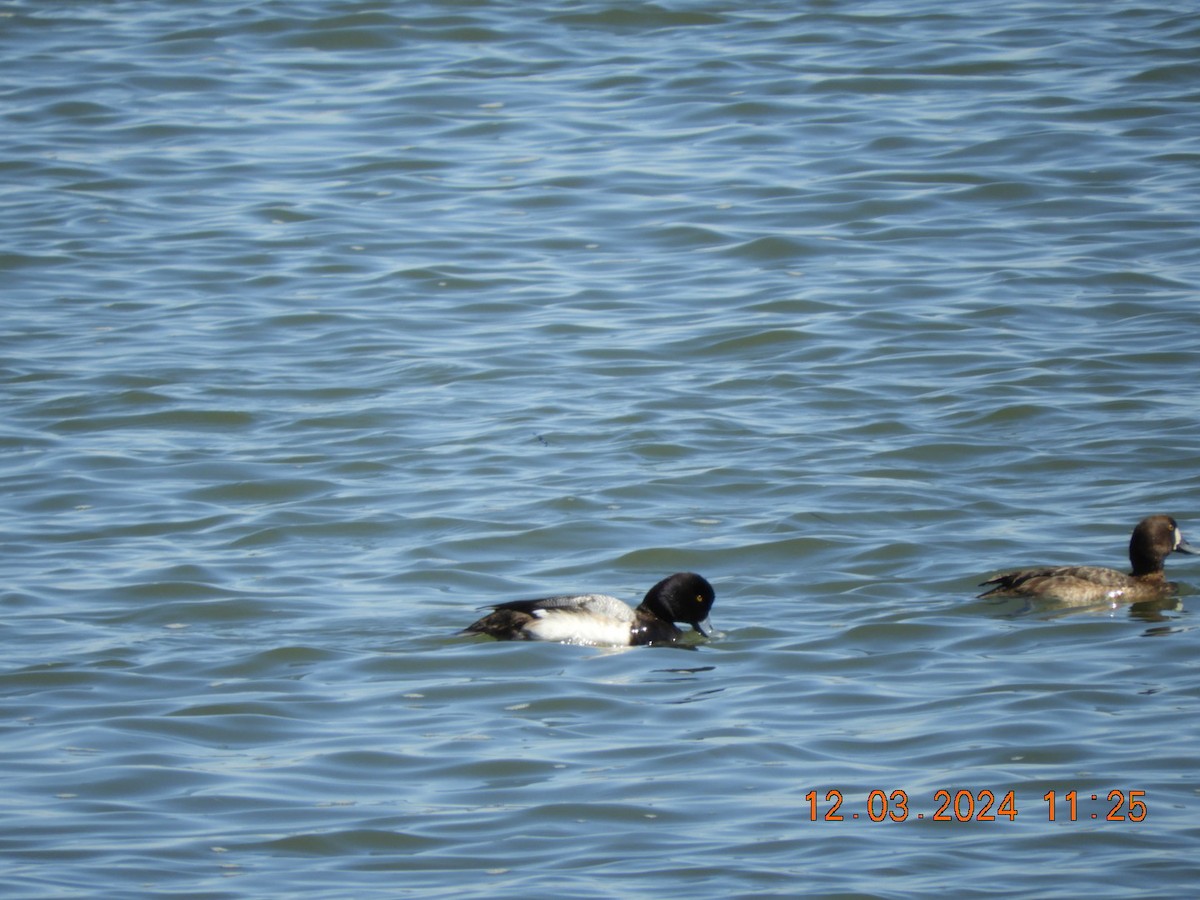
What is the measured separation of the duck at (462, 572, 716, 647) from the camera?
8.22 m

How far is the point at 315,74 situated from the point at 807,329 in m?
7.88

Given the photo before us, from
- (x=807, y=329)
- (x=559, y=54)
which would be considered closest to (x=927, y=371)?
(x=807, y=329)

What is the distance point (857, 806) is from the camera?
6.32m

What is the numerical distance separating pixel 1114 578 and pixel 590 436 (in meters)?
3.76

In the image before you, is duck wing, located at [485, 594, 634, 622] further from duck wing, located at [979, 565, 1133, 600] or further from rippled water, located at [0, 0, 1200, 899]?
duck wing, located at [979, 565, 1133, 600]

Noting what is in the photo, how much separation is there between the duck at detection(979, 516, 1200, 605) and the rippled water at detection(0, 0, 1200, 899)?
0.12 meters

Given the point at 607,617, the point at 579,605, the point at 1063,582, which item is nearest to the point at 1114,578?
Result: the point at 1063,582

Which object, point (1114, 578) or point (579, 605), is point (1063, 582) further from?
point (579, 605)

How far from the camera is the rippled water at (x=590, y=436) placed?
638cm

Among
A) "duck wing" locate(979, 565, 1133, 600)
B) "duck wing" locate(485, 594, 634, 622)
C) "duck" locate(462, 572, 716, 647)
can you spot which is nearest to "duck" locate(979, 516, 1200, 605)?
"duck wing" locate(979, 565, 1133, 600)
